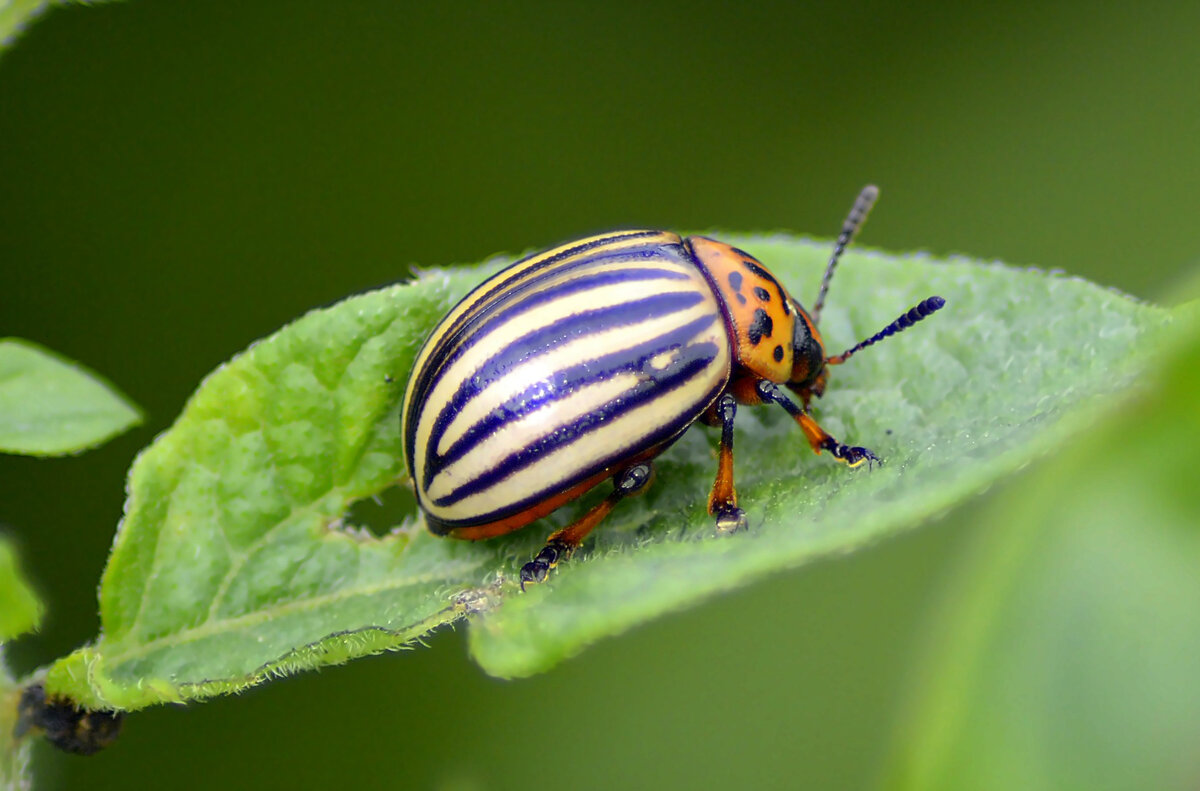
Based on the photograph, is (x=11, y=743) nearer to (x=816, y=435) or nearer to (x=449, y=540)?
(x=449, y=540)

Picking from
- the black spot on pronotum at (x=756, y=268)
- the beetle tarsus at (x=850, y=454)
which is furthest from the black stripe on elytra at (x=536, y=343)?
the beetle tarsus at (x=850, y=454)

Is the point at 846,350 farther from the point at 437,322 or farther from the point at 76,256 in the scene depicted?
the point at 76,256

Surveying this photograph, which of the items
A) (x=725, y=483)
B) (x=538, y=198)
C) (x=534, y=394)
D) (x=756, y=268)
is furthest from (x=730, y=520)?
(x=538, y=198)

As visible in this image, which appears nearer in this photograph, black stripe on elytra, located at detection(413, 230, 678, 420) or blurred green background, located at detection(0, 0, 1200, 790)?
black stripe on elytra, located at detection(413, 230, 678, 420)

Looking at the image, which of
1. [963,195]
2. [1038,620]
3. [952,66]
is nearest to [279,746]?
[1038,620]

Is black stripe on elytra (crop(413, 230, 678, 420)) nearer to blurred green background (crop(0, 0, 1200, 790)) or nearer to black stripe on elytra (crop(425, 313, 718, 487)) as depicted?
black stripe on elytra (crop(425, 313, 718, 487))

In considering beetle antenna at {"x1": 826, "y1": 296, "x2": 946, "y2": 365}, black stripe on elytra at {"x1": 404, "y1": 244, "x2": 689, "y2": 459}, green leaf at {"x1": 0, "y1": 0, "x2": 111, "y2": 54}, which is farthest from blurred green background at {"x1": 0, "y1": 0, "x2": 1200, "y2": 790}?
green leaf at {"x1": 0, "y1": 0, "x2": 111, "y2": 54}
